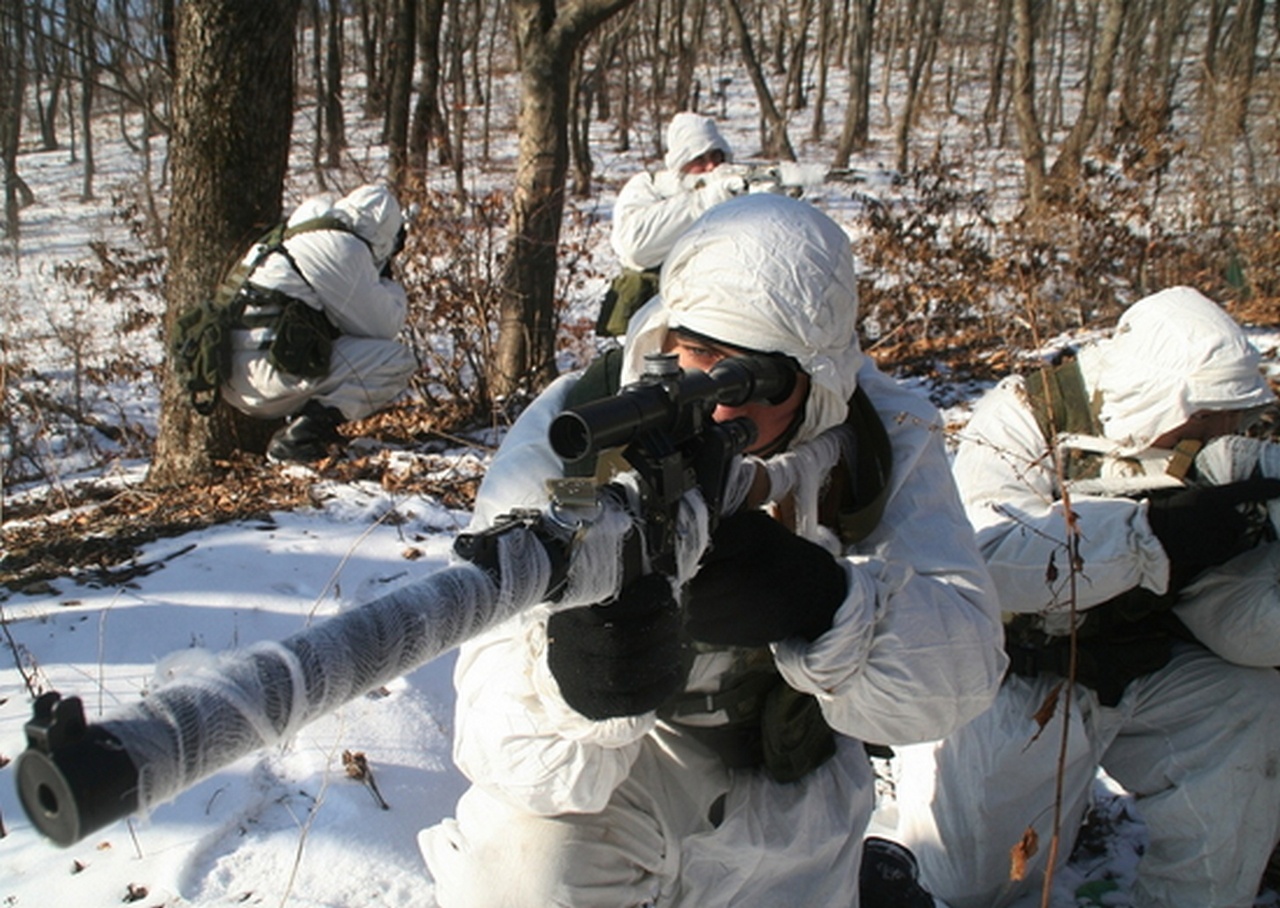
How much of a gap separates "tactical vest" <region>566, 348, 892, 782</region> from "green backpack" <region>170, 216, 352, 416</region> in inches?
115

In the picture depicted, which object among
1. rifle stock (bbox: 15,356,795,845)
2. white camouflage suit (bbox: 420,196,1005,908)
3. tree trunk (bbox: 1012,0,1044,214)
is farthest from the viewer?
tree trunk (bbox: 1012,0,1044,214)

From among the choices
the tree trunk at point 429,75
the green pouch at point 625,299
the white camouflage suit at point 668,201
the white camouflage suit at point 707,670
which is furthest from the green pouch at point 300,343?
the tree trunk at point 429,75

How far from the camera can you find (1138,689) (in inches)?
92.0

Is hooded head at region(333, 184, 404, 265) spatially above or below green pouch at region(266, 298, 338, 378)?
above

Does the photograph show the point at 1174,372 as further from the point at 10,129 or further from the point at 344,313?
the point at 10,129

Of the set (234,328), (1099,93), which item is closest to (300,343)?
(234,328)

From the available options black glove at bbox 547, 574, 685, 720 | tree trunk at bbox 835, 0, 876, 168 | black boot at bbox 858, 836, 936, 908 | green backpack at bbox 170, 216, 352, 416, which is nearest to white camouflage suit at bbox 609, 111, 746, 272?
green backpack at bbox 170, 216, 352, 416

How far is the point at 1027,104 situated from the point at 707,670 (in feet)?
29.4

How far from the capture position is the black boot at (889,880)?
2109mm

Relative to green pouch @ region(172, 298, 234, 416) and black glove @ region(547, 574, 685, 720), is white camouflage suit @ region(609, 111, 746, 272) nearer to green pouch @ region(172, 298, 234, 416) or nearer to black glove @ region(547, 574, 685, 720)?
green pouch @ region(172, 298, 234, 416)

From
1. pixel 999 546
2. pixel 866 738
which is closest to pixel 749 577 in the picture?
pixel 866 738

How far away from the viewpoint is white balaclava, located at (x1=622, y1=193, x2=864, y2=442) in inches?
60.7

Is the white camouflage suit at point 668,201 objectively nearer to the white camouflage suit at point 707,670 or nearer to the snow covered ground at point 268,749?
the snow covered ground at point 268,749

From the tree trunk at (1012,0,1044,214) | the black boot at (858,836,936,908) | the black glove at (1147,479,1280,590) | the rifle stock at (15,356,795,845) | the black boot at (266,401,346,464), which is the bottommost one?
the black boot at (858,836,936,908)
